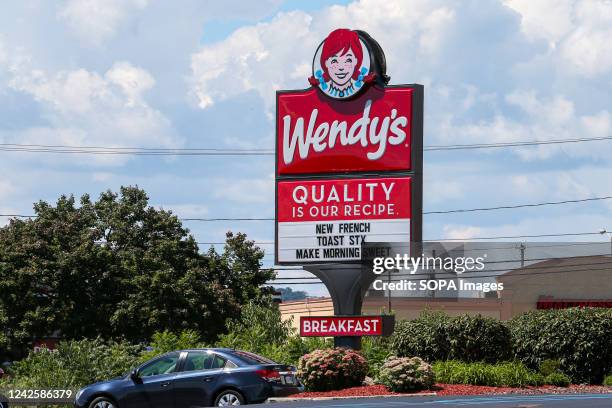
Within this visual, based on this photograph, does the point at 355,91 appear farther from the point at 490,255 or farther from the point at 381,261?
the point at 490,255

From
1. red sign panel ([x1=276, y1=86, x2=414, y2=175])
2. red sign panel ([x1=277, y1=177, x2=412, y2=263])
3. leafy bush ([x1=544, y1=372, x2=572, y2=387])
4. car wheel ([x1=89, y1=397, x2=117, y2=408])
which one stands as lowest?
car wheel ([x1=89, y1=397, x2=117, y2=408])

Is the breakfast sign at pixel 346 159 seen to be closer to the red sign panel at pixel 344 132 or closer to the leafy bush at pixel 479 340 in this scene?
the red sign panel at pixel 344 132

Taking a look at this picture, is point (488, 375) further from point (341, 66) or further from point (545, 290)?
point (545, 290)

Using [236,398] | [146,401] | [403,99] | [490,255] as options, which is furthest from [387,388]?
[490,255]

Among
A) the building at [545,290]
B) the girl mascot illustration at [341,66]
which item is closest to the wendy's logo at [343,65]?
the girl mascot illustration at [341,66]

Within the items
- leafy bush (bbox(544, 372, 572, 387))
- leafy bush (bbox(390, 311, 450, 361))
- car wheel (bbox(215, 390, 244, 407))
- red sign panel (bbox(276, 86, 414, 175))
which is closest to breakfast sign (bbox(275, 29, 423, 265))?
red sign panel (bbox(276, 86, 414, 175))

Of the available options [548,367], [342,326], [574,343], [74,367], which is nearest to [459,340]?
[548,367]

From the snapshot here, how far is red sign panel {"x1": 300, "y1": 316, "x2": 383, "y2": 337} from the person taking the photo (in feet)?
97.8

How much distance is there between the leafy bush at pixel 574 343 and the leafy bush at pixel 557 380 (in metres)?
0.74

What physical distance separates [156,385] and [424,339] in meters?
6.74

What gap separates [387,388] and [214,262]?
3568 centimetres

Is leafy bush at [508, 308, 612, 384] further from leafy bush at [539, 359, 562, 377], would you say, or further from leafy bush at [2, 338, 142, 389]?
leafy bush at [2, 338, 142, 389]

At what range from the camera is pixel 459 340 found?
26594mm

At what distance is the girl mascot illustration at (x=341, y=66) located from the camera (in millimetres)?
30734
